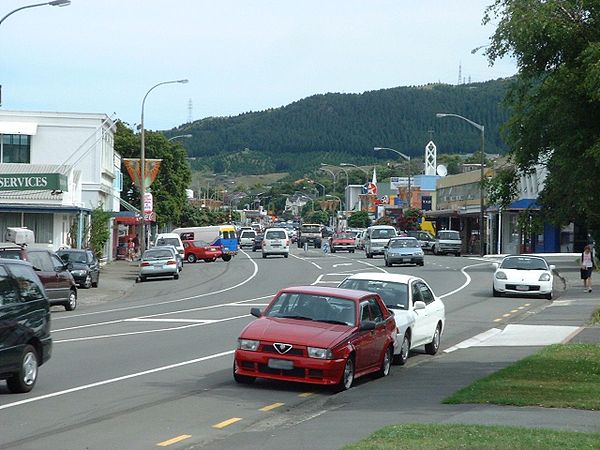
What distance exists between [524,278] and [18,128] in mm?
33500

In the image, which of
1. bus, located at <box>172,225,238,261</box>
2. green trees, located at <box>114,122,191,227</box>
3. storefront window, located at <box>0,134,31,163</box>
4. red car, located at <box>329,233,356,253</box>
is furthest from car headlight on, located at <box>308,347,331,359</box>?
green trees, located at <box>114,122,191,227</box>

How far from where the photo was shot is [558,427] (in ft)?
35.6

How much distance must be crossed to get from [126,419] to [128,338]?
9.84m

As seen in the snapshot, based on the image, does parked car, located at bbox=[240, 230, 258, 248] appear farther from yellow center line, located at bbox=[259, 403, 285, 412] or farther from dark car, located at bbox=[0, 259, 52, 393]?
yellow center line, located at bbox=[259, 403, 285, 412]

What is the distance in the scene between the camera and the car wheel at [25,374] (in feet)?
44.3

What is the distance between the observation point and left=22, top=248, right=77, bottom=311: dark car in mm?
29438

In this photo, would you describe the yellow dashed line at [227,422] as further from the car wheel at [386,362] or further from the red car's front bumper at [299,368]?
the car wheel at [386,362]

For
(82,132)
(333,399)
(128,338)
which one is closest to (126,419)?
(333,399)

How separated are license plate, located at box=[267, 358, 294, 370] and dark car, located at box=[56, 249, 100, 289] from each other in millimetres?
26627

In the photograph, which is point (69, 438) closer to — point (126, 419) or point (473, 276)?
point (126, 419)

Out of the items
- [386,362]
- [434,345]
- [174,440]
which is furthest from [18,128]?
[174,440]

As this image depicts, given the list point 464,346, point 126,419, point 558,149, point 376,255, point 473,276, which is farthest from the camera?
point 376,255

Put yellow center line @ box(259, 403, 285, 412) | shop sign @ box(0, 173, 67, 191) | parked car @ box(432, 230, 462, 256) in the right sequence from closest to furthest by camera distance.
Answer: yellow center line @ box(259, 403, 285, 412) → shop sign @ box(0, 173, 67, 191) → parked car @ box(432, 230, 462, 256)

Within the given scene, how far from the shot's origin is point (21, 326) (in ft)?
44.3
